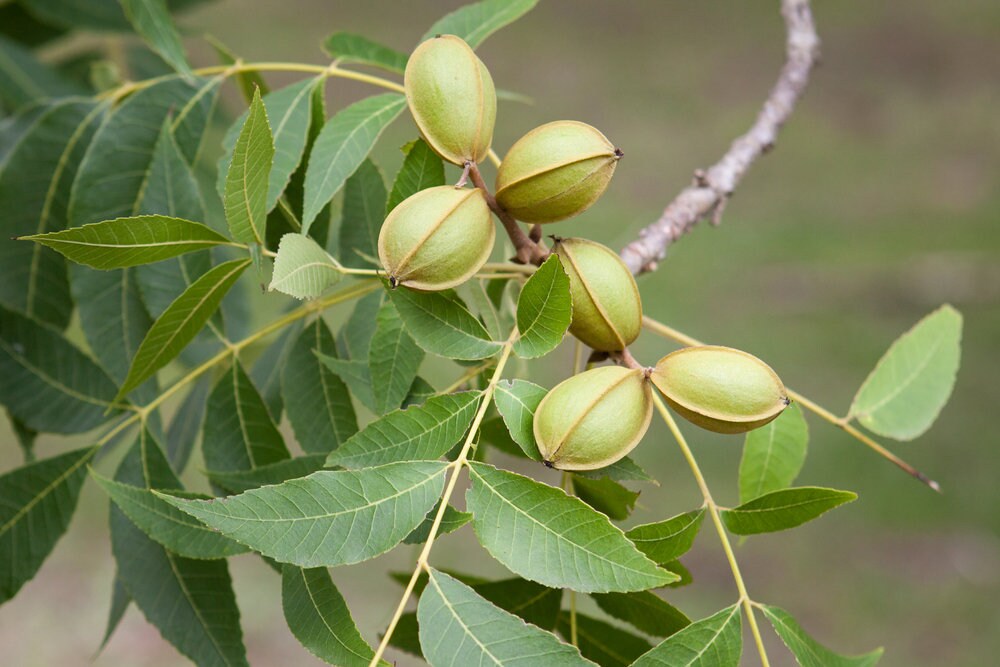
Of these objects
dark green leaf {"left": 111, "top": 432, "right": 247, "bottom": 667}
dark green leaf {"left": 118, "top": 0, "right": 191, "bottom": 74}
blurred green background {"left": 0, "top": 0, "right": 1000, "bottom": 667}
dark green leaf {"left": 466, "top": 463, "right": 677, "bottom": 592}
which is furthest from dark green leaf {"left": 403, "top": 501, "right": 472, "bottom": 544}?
blurred green background {"left": 0, "top": 0, "right": 1000, "bottom": 667}

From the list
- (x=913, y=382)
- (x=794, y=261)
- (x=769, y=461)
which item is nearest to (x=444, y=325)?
(x=769, y=461)

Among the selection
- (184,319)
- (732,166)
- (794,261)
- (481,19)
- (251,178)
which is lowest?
(184,319)

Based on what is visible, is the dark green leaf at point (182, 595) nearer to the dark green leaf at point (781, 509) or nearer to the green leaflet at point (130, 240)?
the green leaflet at point (130, 240)

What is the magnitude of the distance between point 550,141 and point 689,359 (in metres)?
0.22

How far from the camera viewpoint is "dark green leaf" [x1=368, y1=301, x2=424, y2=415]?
0.85 metres

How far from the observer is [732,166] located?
4.32 feet

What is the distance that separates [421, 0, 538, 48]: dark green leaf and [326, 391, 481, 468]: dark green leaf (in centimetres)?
47

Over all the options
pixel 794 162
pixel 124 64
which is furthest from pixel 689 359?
pixel 794 162

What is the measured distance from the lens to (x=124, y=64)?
1.66m

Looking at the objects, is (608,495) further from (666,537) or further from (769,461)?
(769,461)

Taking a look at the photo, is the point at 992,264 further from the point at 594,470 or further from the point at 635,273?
the point at 594,470

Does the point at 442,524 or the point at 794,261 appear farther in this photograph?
the point at 794,261

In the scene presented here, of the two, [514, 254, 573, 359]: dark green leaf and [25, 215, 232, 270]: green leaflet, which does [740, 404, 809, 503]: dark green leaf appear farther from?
[25, 215, 232, 270]: green leaflet

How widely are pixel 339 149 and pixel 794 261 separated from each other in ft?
12.2
